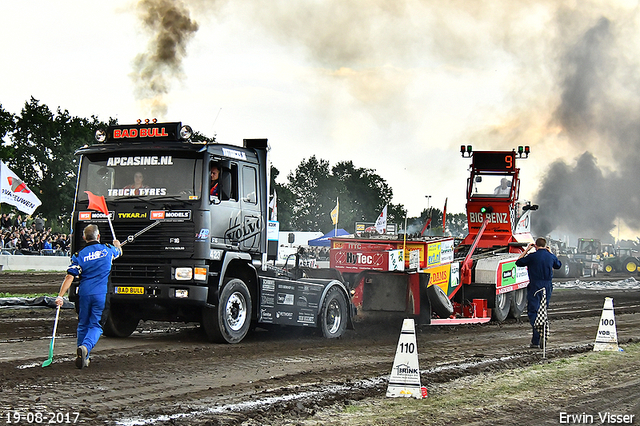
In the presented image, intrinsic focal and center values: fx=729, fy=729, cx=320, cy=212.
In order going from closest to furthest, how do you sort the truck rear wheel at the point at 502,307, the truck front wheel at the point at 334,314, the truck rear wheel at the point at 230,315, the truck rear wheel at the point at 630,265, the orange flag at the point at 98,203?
the orange flag at the point at 98,203, the truck rear wheel at the point at 230,315, the truck front wheel at the point at 334,314, the truck rear wheel at the point at 502,307, the truck rear wheel at the point at 630,265

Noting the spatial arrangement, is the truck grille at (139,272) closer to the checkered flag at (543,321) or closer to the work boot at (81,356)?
the work boot at (81,356)

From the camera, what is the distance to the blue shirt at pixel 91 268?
8.78m

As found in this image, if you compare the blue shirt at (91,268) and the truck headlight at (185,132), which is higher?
the truck headlight at (185,132)

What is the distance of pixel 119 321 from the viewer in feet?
39.7

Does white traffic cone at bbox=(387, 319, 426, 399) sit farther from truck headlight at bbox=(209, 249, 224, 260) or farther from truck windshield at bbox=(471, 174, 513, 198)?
truck windshield at bbox=(471, 174, 513, 198)

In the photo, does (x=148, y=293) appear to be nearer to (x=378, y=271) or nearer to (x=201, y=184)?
(x=201, y=184)

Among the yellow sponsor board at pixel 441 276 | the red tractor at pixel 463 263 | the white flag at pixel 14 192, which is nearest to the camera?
the red tractor at pixel 463 263

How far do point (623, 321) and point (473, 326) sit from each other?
175 inches

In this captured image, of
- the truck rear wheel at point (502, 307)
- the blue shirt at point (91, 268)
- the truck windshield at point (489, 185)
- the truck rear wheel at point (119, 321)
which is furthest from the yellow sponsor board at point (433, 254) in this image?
the blue shirt at point (91, 268)

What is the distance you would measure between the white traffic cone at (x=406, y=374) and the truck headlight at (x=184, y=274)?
406cm

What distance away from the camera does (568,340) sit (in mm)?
13742

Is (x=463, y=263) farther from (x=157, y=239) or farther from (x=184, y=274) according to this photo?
(x=157, y=239)

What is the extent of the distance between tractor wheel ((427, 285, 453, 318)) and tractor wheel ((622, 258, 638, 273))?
38.9 metres

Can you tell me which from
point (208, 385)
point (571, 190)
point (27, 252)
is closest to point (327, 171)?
point (571, 190)
